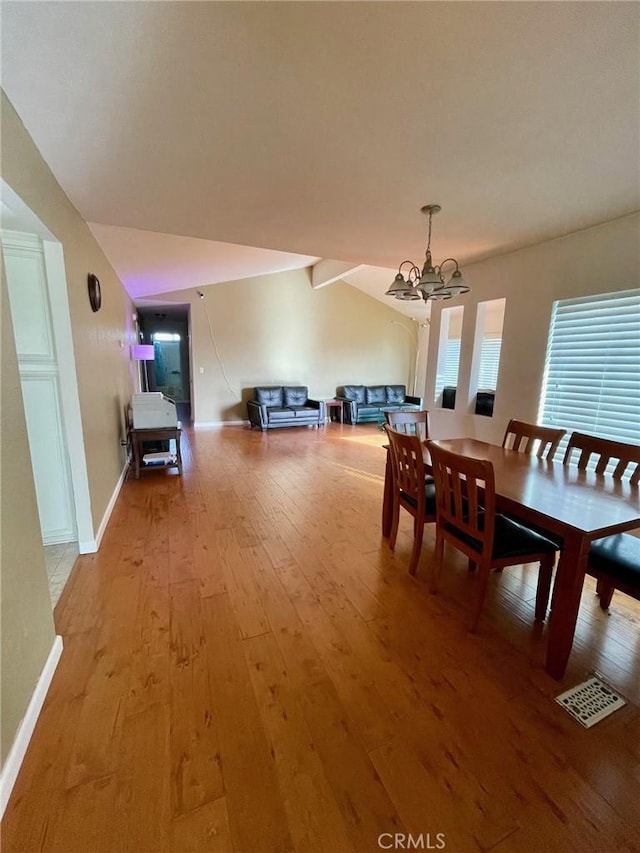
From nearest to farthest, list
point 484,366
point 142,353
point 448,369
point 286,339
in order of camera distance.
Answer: point 448,369, point 484,366, point 142,353, point 286,339

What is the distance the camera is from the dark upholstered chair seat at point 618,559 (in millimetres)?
1565

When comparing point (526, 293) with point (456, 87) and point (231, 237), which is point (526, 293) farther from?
point (231, 237)

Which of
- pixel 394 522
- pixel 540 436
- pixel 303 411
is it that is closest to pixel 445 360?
pixel 540 436

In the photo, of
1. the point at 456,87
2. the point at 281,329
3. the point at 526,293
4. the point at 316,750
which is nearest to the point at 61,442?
the point at 316,750

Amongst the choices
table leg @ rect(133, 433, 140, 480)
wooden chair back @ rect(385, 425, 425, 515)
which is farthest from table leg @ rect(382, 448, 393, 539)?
table leg @ rect(133, 433, 140, 480)

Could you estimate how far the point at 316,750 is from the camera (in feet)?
4.09

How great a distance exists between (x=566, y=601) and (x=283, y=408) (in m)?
6.07

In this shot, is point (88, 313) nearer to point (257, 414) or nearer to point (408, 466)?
point (408, 466)

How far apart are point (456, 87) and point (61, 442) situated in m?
2.98

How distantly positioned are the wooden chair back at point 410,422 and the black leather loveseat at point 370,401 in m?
4.58

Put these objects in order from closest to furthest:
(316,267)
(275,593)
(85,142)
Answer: (85,142) < (275,593) < (316,267)

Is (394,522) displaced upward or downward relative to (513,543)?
downward

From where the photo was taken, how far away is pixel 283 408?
23.5 ft

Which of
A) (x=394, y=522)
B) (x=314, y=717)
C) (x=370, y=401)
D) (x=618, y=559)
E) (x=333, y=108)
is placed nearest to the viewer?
(x=314, y=717)
